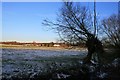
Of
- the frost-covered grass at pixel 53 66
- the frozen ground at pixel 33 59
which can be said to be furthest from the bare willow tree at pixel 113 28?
the frozen ground at pixel 33 59

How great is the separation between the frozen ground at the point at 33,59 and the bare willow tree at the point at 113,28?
205 cm

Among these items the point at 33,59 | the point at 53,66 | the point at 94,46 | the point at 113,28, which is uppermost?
the point at 113,28

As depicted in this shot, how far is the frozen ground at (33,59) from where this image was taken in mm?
11016

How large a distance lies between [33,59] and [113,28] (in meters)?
5.16

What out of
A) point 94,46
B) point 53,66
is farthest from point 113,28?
point 53,66

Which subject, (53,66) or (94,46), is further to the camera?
(94,46)

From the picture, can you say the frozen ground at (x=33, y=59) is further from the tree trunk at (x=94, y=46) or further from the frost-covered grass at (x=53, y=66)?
the tree trunk at (x=94, y=46)

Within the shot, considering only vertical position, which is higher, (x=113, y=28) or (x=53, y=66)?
(x=113, y=28)

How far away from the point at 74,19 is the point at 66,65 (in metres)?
2.78

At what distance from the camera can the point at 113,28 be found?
48.1 feet

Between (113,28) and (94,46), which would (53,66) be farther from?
(113,28)

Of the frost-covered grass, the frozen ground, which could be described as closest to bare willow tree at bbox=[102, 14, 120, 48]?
the frost-covered grass

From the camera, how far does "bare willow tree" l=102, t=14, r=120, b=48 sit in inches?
547

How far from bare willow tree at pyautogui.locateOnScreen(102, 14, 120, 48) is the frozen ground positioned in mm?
2047
